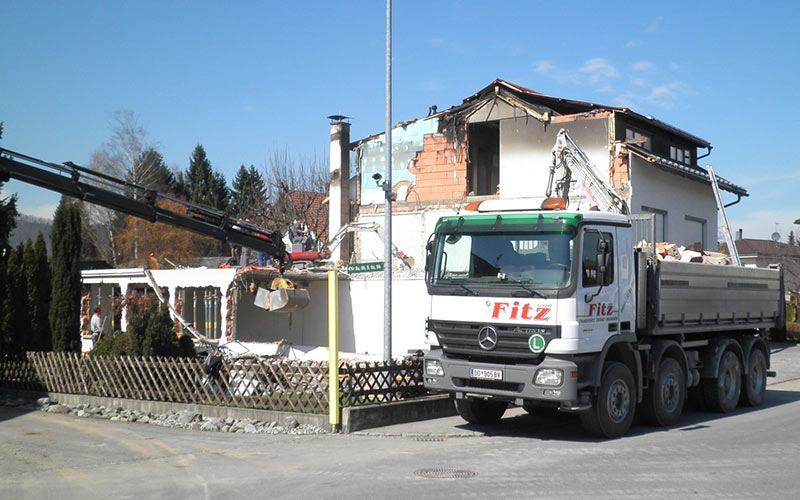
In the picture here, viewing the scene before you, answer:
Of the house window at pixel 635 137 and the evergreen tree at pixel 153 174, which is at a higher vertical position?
the evergreen tree at pixel 153 174

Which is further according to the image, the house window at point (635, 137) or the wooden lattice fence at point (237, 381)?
the house window at point (635, 137)

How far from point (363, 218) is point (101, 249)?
32.3m

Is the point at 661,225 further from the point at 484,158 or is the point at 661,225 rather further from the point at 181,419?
the point at 181,419

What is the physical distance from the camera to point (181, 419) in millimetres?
13445

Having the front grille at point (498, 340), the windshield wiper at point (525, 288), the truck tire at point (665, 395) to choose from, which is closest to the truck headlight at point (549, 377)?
the front grille at point (498, 340)

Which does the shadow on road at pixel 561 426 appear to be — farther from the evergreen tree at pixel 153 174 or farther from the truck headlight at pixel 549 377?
the evergreen tree at pixel 153 174

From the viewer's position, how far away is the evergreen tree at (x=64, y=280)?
59.5ft

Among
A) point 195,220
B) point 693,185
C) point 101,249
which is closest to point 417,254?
point 693,185

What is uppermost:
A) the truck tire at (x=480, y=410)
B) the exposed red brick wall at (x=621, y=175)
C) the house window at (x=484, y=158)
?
the house window at (x=484, y=158)

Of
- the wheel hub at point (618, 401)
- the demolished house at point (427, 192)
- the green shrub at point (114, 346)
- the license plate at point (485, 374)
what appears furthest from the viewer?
the demolished house at point (427, 192)

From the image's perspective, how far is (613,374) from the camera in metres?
11.6

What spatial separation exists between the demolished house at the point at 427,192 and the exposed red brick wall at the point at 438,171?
40 mm

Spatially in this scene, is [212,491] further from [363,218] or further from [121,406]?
[363,218]

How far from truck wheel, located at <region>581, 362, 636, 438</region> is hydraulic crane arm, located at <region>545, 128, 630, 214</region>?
6915 mm
